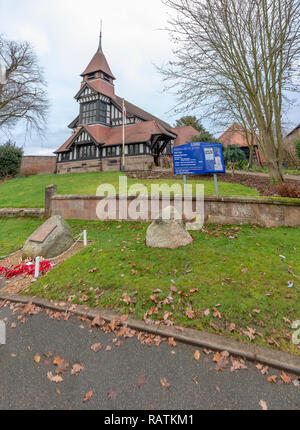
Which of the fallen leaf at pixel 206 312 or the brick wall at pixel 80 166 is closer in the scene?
the fallen leaf at pixel 206 312

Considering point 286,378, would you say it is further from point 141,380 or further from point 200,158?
point 200,158

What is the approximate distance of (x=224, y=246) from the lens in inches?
204

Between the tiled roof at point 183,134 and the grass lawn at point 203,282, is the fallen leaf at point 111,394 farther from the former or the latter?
the tiled roof at point 183,134

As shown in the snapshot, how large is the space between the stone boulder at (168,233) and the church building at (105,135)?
19.4m

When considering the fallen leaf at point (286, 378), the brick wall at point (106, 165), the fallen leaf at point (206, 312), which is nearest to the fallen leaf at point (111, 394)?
the fallen leaf at point (206, 312)

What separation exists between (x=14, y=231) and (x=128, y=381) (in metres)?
8.70

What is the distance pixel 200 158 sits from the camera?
7.31 metres

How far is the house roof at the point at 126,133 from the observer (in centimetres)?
2494

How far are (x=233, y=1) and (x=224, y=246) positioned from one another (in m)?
10.4

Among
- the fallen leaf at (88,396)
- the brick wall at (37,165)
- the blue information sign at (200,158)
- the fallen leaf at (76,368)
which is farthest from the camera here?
the brick wall at (37,165)

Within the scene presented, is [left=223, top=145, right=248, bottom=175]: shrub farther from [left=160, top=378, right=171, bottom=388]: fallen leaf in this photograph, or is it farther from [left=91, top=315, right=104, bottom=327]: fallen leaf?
[left=160, top=378, right=171, bottom=388]: fallen leaf

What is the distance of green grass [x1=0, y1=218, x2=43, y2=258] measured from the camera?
276 inches
